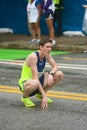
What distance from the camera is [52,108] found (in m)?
7.76

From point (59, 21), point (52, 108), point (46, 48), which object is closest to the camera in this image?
point (52, 108)

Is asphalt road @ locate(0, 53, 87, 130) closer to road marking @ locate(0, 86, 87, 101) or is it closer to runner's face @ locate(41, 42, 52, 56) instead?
road marking @ locate(0, 86, 87, 101)

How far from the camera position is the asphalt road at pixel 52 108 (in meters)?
6.81

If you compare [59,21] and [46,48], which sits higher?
[46,48]

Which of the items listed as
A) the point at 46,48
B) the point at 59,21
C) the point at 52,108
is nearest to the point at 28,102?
the point at 52,108

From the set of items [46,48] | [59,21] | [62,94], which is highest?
[46,48]

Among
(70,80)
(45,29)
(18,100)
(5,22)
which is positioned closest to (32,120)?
(18,100)

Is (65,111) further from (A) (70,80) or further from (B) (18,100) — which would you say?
(A) (70,80)

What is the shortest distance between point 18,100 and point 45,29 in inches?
479

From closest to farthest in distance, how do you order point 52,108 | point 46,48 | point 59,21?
point 52,108 < point 46,48 < point 59,21

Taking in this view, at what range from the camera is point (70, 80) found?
33.9ft

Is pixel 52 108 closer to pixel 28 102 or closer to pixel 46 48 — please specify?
pixel 28 102

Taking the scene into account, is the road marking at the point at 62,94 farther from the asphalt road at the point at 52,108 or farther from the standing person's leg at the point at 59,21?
the standing person's leg at the point at 59,21

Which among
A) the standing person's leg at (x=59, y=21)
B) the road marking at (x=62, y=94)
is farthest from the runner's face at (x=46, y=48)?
the standing person's leg at (x=59, y=21)
